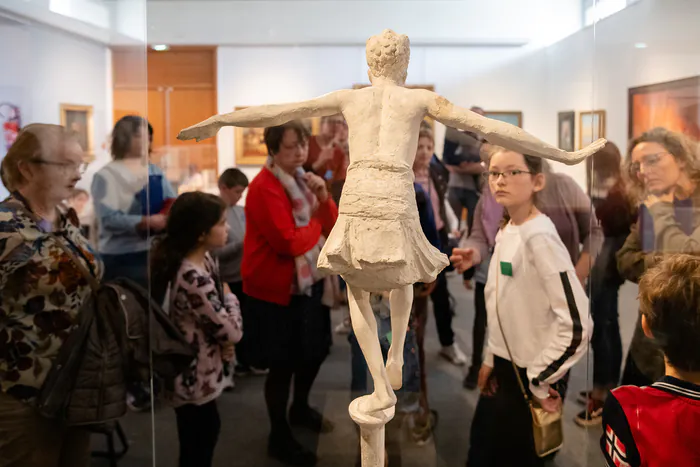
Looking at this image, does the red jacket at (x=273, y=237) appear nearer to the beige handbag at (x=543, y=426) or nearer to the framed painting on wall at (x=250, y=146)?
the framed painting on wall at (x=250, y=146)

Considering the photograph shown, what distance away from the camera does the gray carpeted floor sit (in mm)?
2117

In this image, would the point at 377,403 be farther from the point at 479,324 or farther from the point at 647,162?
the point at 647,162

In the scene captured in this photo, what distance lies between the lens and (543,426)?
6.81 feet

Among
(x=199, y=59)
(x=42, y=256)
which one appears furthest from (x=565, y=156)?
(x=42, y=256)

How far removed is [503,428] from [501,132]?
3.92 ft

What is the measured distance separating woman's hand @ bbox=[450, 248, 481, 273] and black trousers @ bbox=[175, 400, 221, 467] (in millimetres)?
984

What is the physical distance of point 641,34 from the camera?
2.01 metres

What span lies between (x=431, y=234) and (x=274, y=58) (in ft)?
2.63

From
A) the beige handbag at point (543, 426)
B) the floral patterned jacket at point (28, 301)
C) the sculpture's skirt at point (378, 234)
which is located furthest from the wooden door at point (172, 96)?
the beige handbag at point (543, 426)

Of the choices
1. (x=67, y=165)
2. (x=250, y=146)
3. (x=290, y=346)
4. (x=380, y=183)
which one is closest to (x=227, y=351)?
(x=290, y=346)

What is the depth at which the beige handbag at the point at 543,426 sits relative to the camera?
2.08 metres

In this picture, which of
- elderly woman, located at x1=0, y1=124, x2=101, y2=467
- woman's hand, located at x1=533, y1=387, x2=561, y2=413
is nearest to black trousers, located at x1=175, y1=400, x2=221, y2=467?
elderly woman, located at x1=0, y1=124, x2=101, y2=467

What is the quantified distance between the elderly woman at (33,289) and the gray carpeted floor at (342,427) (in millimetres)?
266

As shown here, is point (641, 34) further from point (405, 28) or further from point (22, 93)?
point (22, 93)
